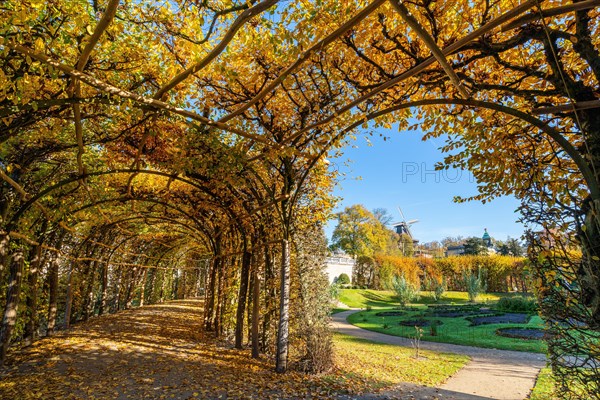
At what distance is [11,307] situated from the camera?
5742mm

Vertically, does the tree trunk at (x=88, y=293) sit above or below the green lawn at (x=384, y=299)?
above

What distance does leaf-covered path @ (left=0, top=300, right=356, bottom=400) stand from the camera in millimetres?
4586

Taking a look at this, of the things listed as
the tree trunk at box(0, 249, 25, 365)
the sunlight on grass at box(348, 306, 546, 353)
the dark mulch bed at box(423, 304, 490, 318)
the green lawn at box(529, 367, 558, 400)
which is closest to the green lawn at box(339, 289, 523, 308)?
the dark mulch bed at box(423, 304, 490, 318)

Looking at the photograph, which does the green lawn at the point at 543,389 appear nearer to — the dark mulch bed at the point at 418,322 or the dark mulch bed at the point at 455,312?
the dark mulch bed at the point at 418,322

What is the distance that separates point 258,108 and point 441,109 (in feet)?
8.40

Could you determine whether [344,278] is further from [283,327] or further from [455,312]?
[283,327]

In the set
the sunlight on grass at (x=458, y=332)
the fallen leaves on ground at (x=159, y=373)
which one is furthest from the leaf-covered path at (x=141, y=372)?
the sunlight on grass at (x=458, y=332)

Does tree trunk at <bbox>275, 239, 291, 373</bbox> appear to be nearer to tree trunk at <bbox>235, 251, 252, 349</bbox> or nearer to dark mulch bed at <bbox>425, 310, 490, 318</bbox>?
tree trunk at <bbox>235, 251, 252, 349</bbox>

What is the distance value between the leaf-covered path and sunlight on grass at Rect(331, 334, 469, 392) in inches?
43.1

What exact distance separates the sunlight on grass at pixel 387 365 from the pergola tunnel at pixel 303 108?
847 millimetres

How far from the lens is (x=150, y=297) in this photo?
20.7 meters

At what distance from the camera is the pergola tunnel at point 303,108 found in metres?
2.18

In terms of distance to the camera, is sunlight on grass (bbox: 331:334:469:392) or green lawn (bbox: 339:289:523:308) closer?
sunlight on grass (bbox: 331:334:469:392)

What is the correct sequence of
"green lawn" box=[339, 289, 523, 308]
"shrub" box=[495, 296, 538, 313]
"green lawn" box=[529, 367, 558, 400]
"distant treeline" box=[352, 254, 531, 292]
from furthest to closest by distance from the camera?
"distant treeline" box=[352, 254, 531, 292] < "green lawn" box=[339, 289, 523, 308] < "shrub" box=[495, 296, 538, 313] < "green lawn" box=[529, 367, 558, 400]
